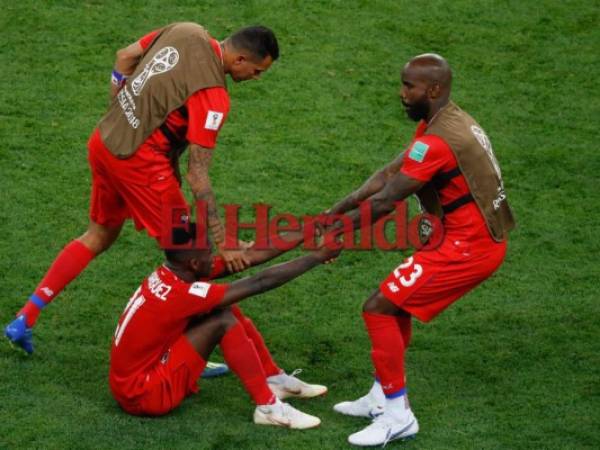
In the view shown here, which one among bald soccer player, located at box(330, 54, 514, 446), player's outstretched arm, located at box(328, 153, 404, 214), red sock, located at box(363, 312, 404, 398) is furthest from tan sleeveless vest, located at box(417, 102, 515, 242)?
red sock, located at box(363, 312, 404, 398)

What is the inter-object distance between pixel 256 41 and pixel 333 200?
2.72m

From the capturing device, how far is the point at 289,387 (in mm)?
6738

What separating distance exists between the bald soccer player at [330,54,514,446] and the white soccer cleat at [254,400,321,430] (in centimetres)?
28

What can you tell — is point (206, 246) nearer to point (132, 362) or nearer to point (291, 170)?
point (132, 362)

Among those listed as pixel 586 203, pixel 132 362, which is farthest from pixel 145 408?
pixel 586 203

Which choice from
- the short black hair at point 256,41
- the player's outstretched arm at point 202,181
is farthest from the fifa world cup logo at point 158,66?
the player's outstretched arm at point 202,181

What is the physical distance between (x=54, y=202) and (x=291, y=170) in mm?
1892

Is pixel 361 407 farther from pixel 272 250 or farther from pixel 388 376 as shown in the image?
pixel 272 250

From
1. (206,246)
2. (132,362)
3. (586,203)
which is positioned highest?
(206,246)

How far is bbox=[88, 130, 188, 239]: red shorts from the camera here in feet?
22.0

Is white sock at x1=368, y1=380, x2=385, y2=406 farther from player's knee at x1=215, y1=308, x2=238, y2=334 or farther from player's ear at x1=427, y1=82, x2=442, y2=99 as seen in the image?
player's ear at x1=427, y1=82, x2=442, y2=99

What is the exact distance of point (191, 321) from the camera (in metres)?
6.41

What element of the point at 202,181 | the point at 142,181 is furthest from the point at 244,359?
the point at 142,181

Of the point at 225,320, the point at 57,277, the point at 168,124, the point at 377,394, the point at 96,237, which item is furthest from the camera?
the point at 96,237
